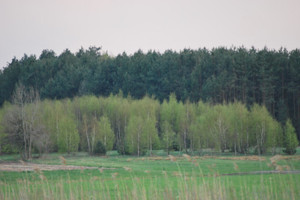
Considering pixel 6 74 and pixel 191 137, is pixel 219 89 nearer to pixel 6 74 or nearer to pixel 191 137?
pixel 191 137

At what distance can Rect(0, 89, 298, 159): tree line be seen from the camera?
54.3 meters

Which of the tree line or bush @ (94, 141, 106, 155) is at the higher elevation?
the tree line

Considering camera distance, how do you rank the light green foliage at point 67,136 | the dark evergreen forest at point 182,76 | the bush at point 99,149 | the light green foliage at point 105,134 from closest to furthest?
the bush at point 99,149, the light green foliage at point 67,136, the light green foliage at point 105,134, the dark evergreen forest at point 182,76

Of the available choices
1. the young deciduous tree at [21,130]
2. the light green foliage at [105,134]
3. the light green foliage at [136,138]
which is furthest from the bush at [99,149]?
the young deciduous tree at [21,130]

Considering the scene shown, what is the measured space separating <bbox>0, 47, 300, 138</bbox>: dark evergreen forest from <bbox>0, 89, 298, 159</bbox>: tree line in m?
12.2

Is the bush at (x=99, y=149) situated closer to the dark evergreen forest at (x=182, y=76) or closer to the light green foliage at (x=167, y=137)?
the light green foliage at (x=167, y=137)

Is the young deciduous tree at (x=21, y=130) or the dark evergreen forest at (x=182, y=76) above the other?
the dark evergreen forest at (x=182, y=76)

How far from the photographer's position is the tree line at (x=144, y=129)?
54.3 metres

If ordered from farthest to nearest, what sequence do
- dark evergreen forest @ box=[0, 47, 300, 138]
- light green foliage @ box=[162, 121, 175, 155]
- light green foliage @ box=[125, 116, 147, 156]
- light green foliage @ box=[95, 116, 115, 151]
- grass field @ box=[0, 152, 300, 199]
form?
dark evergreen forest @ box=[0, 47, 300, 138] → light green foliage @ box=[95, 116, 115, 151] → light green foliage @ box=[162, 121, 175, 155] → light green foliage @ box=[125, 116, 147, 156] → grass field @ box=[0, 152, 300, 199]

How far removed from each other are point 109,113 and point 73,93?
2909 cm

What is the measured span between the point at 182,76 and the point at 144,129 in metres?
34.0

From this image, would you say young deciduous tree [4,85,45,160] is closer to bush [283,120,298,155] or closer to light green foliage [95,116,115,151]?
light green foliage [95,116,115,151]

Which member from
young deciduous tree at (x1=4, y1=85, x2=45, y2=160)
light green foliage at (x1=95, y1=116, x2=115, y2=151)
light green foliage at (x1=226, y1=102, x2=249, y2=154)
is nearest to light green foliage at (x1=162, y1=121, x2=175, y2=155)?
light green foliage at (x1=95, y1=116, x2=115, y2=151)

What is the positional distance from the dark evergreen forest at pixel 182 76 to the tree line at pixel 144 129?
12.2 m
